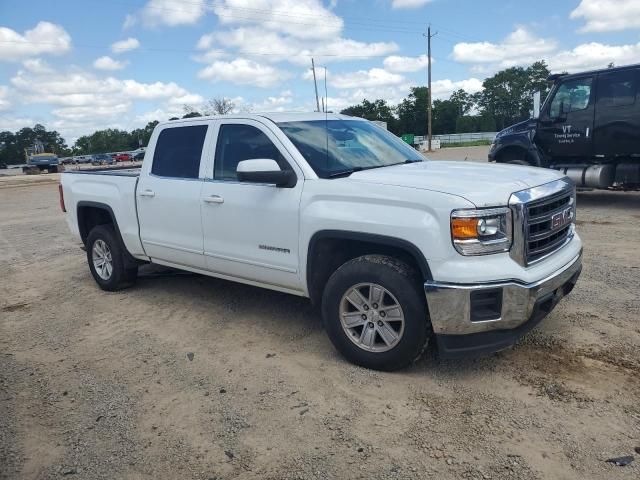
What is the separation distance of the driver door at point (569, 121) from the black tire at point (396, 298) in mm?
7789

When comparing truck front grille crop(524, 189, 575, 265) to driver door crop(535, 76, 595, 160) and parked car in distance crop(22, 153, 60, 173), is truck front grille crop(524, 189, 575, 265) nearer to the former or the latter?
driver door crop(535, 76, 595, 160)

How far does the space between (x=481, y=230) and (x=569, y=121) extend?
25.7 feet

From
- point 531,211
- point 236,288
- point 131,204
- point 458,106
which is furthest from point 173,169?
point 458,106

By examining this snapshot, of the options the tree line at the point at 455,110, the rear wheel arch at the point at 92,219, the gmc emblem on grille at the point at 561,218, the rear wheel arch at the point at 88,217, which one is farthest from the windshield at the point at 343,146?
the tree line at the point at 455,110

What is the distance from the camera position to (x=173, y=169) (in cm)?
521

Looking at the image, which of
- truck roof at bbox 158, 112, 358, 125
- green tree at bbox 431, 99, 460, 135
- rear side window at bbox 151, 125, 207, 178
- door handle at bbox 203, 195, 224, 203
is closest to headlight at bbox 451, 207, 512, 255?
truck roof at bbox 158, 112, 358, 125

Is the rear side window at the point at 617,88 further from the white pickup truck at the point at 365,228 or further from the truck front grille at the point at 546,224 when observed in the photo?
the truck front grille at the point at 546,224

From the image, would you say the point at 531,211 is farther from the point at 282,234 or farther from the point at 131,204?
the point at 131,204

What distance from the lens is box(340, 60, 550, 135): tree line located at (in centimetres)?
8088

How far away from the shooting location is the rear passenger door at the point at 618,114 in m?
9.07

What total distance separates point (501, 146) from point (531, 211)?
8.11m

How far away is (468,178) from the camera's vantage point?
3695 millimetres

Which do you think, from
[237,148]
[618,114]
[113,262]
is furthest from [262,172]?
[618,114]

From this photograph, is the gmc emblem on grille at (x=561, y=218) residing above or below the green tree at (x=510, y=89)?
below
